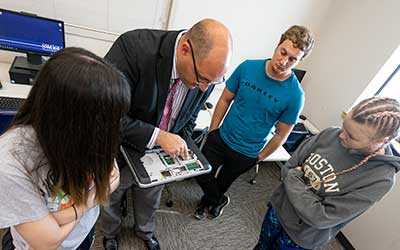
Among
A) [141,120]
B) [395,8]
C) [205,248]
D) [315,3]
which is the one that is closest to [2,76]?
[141,120]

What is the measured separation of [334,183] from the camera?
1137 millimetres

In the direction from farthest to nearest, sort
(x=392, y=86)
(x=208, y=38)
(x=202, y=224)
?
(x=392, y=86), (x=202, y=224), (x=208, y=38)

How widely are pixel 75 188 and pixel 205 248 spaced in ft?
4.83

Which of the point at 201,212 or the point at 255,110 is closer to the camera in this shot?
the point at 255,110

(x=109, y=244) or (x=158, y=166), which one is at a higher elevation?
(x=158, y=166)

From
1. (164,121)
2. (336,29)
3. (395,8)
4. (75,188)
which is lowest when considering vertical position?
(164,121)

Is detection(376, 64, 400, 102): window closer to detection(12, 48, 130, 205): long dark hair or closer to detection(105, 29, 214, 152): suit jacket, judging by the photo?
detection(105, 29, 214, 152): suit jacket

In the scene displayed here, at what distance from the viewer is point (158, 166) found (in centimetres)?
113

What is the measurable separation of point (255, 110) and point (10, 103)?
1516 mm

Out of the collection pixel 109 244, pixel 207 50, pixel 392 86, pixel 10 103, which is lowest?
pixel 109 244

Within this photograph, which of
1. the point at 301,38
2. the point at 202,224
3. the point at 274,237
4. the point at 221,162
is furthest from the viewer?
the point at 202,224

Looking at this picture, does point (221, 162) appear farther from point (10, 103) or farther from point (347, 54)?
point (347, 54)

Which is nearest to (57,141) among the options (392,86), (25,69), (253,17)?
(25,69)

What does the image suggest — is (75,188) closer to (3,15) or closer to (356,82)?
(3,15)
